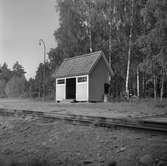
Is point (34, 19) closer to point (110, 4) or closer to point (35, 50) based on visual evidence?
point (110, 4)

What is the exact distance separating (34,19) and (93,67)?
32.2 feet

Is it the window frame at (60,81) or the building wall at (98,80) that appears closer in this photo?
the building wall at (98,80)

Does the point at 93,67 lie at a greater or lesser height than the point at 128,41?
lesser

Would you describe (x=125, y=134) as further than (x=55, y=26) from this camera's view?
No

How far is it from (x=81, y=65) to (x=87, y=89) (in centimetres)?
286

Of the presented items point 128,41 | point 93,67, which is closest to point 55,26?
point 128,41

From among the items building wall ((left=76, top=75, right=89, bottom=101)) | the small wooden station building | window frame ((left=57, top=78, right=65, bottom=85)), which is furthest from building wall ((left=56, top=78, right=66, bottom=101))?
building wall ((left=76, top=75, right=89, bottom=101))

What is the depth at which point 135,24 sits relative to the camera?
32.3 metres

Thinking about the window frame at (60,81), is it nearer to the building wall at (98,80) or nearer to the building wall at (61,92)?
the building wall at (61,92)

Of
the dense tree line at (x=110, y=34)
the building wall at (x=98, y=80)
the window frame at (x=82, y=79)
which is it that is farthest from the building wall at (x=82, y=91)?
the dense tree line at (x=110, y=34)

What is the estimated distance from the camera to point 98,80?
25562 millimetres

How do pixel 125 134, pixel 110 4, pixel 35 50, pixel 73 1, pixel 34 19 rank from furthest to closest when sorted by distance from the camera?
pixel 35 50
pixel 73 1
pixel 110 4
pixel 34 19
pixel 125 134

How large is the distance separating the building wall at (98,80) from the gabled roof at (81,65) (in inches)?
20.0

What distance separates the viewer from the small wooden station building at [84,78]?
2477 centimetres
